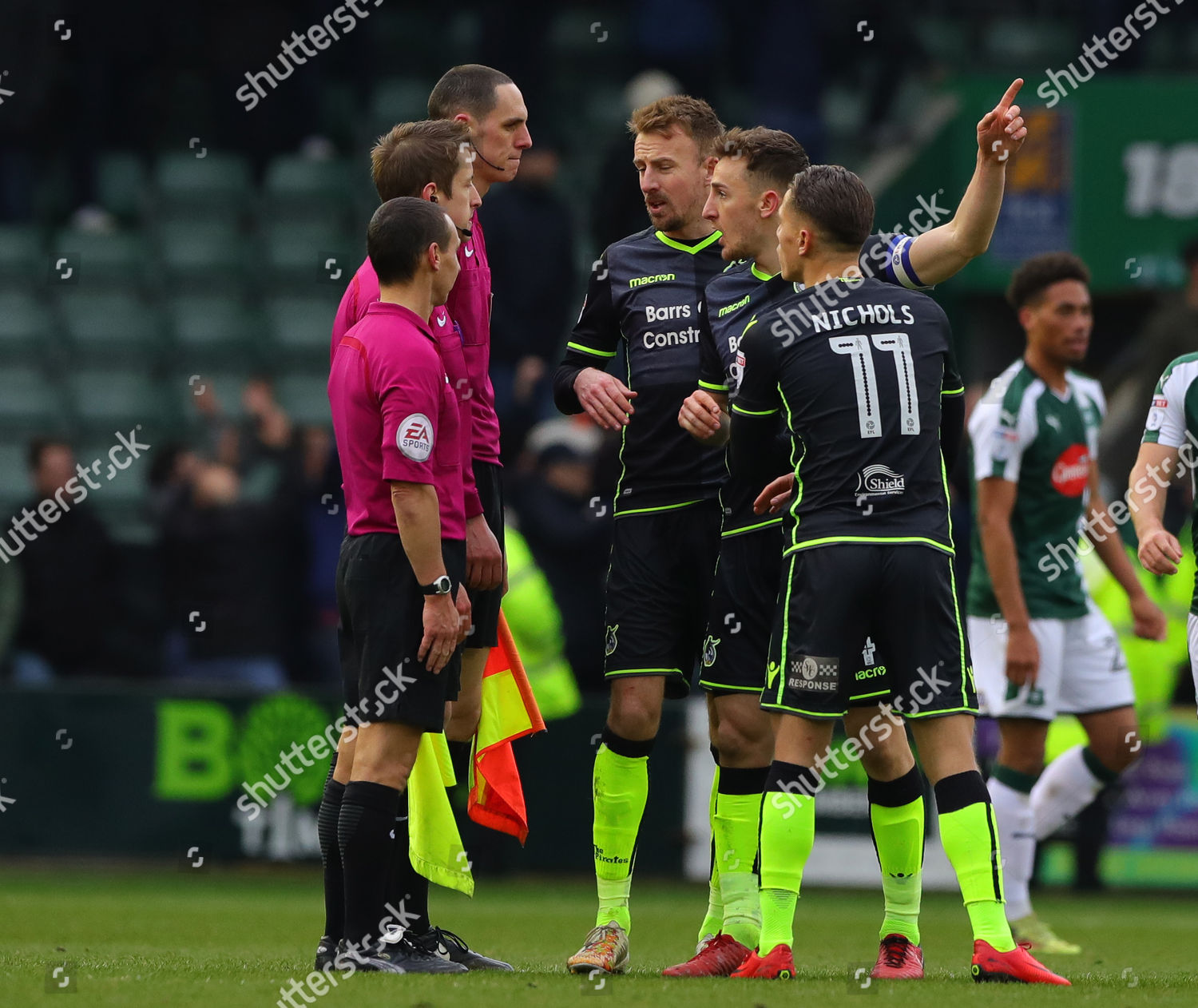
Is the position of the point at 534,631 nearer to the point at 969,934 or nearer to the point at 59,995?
the point at 969,934

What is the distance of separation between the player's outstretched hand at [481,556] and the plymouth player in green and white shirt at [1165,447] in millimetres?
1851

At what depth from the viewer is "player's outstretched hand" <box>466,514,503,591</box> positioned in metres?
5.73

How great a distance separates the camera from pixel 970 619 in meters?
7.93

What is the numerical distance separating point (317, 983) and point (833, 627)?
5.24 feet

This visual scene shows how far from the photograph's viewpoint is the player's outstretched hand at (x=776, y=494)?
5.43 metres

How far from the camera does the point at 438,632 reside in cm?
522

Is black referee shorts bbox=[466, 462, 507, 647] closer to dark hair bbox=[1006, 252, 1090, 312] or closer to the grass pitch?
the grass pitch

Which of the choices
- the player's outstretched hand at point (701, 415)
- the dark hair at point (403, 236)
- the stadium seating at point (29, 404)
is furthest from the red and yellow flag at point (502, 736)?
the stadium seating at point (29, 404)

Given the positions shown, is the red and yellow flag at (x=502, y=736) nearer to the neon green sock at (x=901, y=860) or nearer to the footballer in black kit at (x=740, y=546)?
the footballer in black kit at (x=740, y=546)

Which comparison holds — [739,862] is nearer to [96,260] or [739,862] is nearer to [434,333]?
[434,333]

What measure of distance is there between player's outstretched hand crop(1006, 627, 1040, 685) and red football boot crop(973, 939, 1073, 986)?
2506 millimetres

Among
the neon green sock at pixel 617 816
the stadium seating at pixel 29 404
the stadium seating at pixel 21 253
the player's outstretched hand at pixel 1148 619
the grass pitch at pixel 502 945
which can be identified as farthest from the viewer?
the stadium seating at pixel 21 253

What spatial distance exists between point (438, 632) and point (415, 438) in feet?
1.71

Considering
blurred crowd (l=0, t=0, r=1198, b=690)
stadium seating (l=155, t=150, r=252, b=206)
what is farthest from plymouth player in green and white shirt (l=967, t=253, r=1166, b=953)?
stadium seating (l=155, t=150, r=252, b=206)
